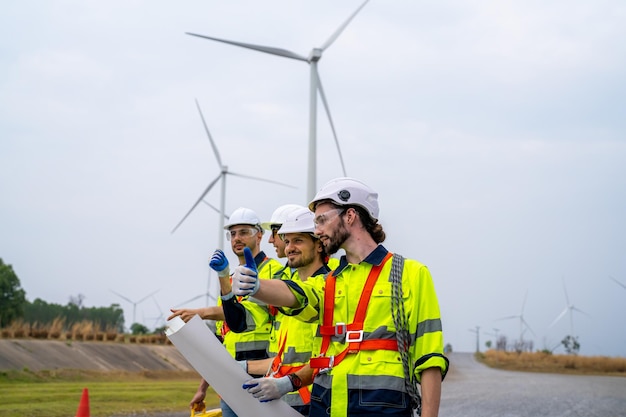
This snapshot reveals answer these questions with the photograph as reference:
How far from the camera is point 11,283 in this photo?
2291 inches

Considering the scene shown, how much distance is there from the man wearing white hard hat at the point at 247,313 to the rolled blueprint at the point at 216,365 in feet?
1.36

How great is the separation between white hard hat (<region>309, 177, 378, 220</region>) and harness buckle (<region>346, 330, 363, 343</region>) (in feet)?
2.07

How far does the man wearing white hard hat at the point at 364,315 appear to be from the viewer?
13.5 ft

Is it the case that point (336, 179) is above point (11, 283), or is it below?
below

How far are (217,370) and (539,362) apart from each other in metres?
70.7

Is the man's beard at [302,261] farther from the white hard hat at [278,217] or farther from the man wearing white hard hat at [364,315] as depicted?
the man wearing white hard hat at [364,315]

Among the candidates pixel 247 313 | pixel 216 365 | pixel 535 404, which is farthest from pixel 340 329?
pixel 535 404

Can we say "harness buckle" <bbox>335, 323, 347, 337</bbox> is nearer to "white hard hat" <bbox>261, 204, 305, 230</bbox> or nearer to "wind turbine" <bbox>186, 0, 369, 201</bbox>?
"white hard hat" <bbox>261, 204, 305, 230</bbox>

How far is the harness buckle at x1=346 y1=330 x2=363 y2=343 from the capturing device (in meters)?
4.21

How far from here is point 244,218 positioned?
7441 millimetres

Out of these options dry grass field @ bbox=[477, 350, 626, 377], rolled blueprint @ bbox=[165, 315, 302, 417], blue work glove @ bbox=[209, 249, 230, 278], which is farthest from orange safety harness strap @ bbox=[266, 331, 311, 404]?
dry grass field @ bbox=[477, 350, 626, 377]

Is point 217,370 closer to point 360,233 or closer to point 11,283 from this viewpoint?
→ point 360,233

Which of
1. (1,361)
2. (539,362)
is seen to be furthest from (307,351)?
(539,362)

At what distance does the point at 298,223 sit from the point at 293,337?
0.82m
